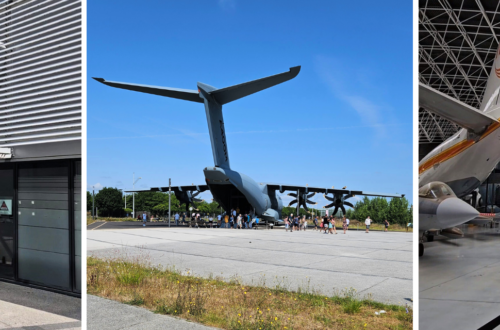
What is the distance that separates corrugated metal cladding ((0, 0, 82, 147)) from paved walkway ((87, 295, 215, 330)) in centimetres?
304

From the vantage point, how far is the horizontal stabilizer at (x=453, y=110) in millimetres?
9953

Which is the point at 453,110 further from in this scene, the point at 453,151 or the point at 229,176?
the point at 229,176

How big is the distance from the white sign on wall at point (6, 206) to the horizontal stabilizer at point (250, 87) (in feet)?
20.7

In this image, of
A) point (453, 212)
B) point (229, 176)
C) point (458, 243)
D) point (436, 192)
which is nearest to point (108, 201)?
point (453, 212)

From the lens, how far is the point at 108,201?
25.7ft

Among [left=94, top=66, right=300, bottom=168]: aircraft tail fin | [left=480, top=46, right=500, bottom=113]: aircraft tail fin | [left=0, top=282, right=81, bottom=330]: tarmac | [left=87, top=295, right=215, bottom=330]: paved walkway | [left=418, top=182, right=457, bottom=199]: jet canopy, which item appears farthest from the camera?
[left=480, top=46, right=500, bottom=113]: aircraft tail fin

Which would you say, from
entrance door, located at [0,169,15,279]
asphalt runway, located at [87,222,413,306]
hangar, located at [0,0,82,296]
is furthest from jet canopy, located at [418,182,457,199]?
entrance door, located at [0,169,15,279]

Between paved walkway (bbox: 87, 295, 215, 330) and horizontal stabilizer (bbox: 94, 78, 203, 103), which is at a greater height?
horizontal stabilizer (bbox: 94, 78, 203, 103)

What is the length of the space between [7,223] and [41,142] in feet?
11.7

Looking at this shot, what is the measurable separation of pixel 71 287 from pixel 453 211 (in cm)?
908

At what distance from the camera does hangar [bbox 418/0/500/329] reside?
21.9ft

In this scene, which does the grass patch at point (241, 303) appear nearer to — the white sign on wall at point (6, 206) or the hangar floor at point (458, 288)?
the hangar floor at point (458, 288)

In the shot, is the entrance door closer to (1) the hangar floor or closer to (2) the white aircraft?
(1) the hangar floor

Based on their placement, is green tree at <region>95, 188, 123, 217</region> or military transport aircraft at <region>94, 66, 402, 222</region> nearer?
military transport aircraft at <region>94, 66, 402, 222</region>
